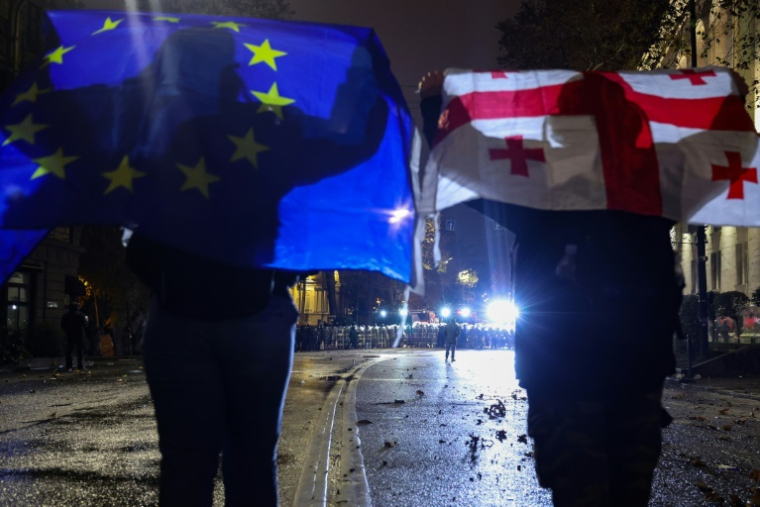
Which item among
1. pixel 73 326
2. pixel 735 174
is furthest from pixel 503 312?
pixel 735 174

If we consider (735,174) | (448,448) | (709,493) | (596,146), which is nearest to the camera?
(596,146)

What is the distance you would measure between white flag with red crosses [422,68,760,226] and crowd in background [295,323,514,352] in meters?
48.4

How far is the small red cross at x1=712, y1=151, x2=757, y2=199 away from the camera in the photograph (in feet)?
13.5

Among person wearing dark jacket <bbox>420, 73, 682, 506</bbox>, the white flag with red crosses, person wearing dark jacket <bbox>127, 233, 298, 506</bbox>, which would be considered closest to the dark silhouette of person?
person wearing dark jacket <bbox>127, 233, 298, 506</bbox>

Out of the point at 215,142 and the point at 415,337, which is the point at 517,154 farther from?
the point at 415,337

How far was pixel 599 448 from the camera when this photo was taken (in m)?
3.24

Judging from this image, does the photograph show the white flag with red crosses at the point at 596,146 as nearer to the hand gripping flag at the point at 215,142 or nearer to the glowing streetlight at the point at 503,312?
the hand gripping flag at the point at 215,142

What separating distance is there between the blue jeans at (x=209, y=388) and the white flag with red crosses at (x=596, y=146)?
96 centimetres

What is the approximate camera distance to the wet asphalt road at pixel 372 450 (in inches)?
240

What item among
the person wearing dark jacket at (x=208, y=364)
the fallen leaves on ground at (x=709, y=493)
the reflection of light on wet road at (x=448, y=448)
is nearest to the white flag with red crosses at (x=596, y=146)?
the person wearing dark jacket at (x=208, y=364)

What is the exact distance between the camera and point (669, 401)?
587 inches

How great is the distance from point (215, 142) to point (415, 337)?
57.6m

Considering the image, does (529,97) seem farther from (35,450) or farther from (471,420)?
(471,420)

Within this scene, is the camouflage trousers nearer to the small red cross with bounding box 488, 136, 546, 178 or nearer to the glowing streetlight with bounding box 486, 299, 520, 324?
the small red cross with bounding box 488, 136, 546, 178
